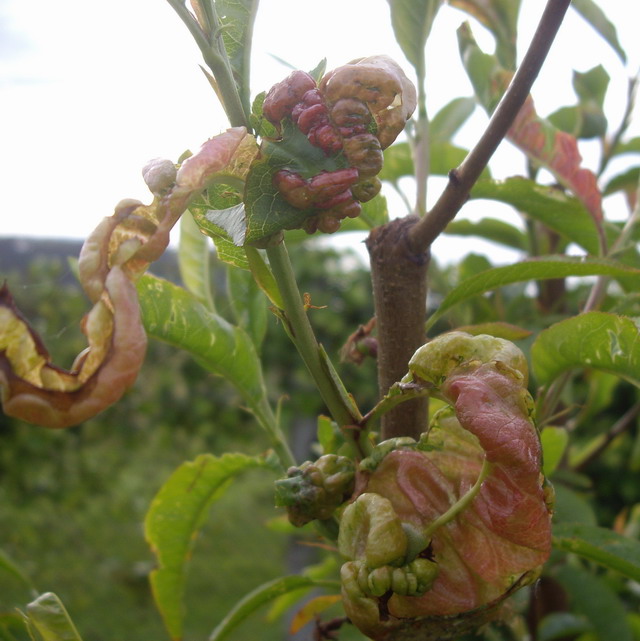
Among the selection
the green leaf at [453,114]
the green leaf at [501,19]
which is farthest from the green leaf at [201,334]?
the green leaf at [453,114]

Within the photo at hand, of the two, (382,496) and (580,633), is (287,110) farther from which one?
(580,633)

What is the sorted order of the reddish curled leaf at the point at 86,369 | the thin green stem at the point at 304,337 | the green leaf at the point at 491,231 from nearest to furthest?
1. the reddish curled leaf at the point at 86,369
2. the thin green stem at the point at 304,337
3. the green leaf at the point at 491,231

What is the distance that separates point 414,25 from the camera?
0.82 m

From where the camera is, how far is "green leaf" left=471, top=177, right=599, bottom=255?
0.87 metres

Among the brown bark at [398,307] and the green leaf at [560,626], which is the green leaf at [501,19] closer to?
the brown bark at [398,307]

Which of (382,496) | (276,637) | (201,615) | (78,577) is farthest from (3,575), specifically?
(382,496)

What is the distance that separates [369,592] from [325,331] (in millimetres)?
3412

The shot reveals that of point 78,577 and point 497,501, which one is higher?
point 497,501

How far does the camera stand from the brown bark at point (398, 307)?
63 centimetres

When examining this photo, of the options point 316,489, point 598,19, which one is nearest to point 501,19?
point 598,19

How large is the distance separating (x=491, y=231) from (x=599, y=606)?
70cm

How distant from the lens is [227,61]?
0.54 m

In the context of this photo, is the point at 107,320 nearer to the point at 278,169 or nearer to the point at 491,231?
the point at 278,169

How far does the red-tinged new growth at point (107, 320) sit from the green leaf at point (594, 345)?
368 mm
